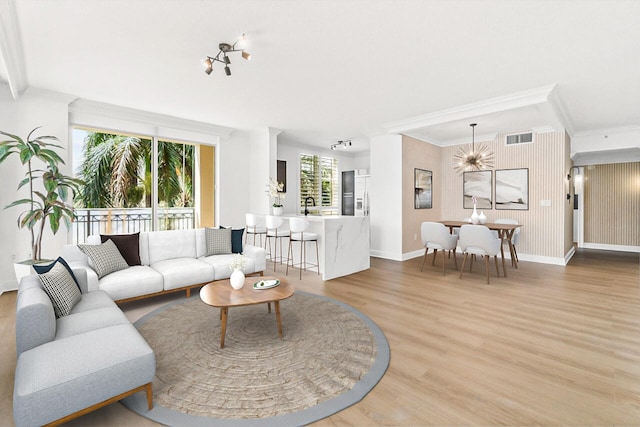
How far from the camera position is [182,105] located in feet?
15.9

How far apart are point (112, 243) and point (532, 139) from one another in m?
7.78

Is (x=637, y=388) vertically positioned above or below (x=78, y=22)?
below

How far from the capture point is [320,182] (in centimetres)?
859

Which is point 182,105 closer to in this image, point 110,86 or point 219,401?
point 110,86

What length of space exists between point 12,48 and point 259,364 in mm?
3878

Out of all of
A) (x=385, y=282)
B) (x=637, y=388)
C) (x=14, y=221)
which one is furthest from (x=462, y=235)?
(x=14, y=221)

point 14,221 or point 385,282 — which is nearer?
point 14,221

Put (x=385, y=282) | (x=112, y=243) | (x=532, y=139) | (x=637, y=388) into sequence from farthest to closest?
1. (x=532, y=139)
2. (x=385, y=282)
3. (x=112, y=243)
4. (x=637, y=388)

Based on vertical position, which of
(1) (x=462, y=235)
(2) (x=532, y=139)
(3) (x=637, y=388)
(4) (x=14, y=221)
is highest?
(2) (x=532, y=139)

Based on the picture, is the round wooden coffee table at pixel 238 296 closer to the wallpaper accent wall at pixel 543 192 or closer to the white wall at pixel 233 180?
the white wall at pixel 233 180

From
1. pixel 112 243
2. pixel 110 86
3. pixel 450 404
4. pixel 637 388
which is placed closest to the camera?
pixel 450 404

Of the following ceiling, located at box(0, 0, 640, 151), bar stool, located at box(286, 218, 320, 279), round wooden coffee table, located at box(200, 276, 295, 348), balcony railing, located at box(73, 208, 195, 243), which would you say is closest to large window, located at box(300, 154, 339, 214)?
bar stool, located at box(286, 218, 320, 279)

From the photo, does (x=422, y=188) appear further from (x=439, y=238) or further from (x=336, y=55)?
(x=336, y=55)

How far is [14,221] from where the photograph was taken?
418 cm
